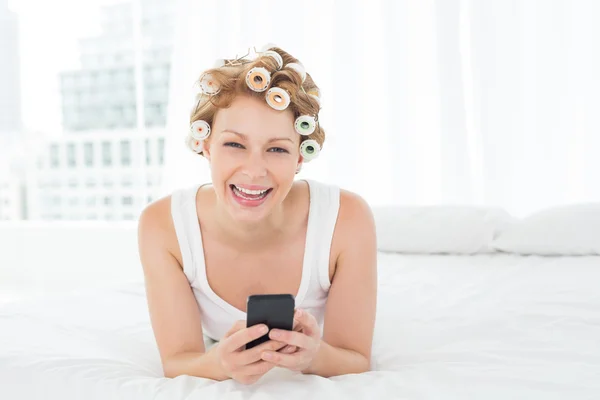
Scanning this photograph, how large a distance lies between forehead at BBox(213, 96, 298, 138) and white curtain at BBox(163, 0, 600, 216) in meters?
2.45

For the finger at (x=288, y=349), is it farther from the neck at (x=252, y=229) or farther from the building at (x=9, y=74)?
the building at (x=9, y=74)

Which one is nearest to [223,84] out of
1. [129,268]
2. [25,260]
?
[129,268]

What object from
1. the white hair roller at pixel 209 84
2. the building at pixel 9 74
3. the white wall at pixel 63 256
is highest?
the building at pixel 9 74

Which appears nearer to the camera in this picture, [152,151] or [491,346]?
[491,346]

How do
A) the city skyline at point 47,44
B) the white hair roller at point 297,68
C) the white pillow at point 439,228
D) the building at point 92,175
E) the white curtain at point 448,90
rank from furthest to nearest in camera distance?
the building at point 92,175
the city skyline at point 47,44
the white curtain at point 448,90
the white pillow at point 439,228
the white hair roller at point 297,68

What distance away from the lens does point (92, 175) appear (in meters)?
5.64

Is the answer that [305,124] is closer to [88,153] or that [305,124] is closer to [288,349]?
[288,349]

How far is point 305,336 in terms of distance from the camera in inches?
38.8

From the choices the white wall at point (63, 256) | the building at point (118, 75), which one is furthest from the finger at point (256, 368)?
the building at point (118, 75)

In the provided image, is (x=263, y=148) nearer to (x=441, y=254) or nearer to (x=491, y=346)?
(x=491, y=346)

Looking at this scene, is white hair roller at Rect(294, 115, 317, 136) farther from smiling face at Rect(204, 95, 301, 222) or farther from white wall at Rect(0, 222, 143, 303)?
white wall at Rect(0, 222, 143, 303)

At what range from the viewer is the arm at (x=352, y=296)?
Result: 115 cm

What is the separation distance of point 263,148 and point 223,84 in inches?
6.2

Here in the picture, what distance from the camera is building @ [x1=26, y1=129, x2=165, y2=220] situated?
5.22m
